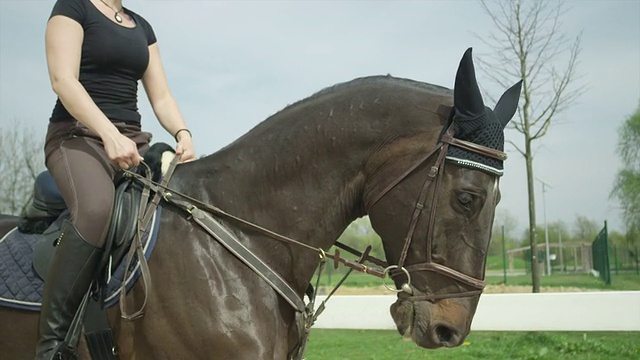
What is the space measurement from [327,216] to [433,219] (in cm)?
58

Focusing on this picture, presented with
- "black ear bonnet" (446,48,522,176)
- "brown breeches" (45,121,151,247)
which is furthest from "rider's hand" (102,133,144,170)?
"black ear bonnet" (446,48,522,176)

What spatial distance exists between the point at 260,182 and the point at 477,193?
113 centimetres

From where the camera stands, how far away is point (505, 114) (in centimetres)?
335

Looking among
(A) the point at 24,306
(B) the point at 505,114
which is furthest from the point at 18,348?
(B) the point at 505,114

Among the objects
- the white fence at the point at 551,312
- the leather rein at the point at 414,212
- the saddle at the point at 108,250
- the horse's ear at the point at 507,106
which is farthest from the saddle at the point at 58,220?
the white fence at the point at 551,312

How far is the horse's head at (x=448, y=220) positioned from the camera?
293 cm

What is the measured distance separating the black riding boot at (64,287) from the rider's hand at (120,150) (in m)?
0.39

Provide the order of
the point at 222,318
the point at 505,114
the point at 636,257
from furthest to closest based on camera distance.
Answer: the point at 636,257
the point at 505,114
the point at 222,318

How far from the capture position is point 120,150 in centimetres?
296

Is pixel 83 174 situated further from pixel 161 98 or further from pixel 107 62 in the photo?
pixel 161 98

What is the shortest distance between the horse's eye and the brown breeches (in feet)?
5.63

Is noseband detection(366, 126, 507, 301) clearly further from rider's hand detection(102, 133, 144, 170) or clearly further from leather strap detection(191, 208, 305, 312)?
rider's hand detection(102, 133, 144, 170)

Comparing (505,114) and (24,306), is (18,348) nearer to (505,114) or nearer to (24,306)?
(24,306)

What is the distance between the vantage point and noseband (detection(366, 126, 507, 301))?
292 centimetres
